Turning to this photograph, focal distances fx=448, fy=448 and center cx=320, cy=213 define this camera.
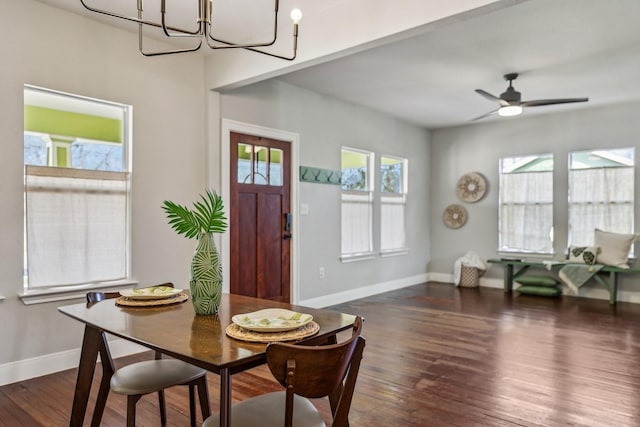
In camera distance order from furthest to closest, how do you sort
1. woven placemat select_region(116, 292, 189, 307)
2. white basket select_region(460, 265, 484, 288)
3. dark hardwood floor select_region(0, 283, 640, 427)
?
white basket select_region(460, 265, 484, 288)
dark hardwood floor select_region(0, 283, 640, 427)
woven placemat select_region(116, 292, 189, 307)

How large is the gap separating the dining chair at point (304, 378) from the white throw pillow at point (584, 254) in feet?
18.5

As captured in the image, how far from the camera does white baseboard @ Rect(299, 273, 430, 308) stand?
18.1ft

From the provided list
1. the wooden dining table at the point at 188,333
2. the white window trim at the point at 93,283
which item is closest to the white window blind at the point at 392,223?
the white window trim at the point at 93,283

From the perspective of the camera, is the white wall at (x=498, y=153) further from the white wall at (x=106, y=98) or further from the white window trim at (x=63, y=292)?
the white window trim at (x=63, y=292)

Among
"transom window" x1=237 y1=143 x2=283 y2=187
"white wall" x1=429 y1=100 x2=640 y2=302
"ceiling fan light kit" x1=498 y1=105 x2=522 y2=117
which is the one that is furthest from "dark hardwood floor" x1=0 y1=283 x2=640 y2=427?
"ceiling fan light kit" x1=498 y1=105 x2=522 y2=117

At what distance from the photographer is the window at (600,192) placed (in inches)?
244

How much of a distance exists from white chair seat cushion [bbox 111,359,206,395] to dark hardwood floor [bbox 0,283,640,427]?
593mm

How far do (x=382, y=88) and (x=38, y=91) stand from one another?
3535mm

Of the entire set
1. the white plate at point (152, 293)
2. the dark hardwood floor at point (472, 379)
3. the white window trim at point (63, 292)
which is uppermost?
the white plate at point (152, 293)

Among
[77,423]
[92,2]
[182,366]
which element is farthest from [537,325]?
[92,2]

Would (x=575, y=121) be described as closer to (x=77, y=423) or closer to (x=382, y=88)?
(x=382, y=88)

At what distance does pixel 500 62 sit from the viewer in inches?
173

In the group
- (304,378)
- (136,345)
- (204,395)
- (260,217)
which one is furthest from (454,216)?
(304,378)

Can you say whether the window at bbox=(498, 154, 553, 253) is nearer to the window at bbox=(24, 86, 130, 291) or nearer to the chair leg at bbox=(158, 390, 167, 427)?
the window at bbox=(24, 86, 130, 291)
